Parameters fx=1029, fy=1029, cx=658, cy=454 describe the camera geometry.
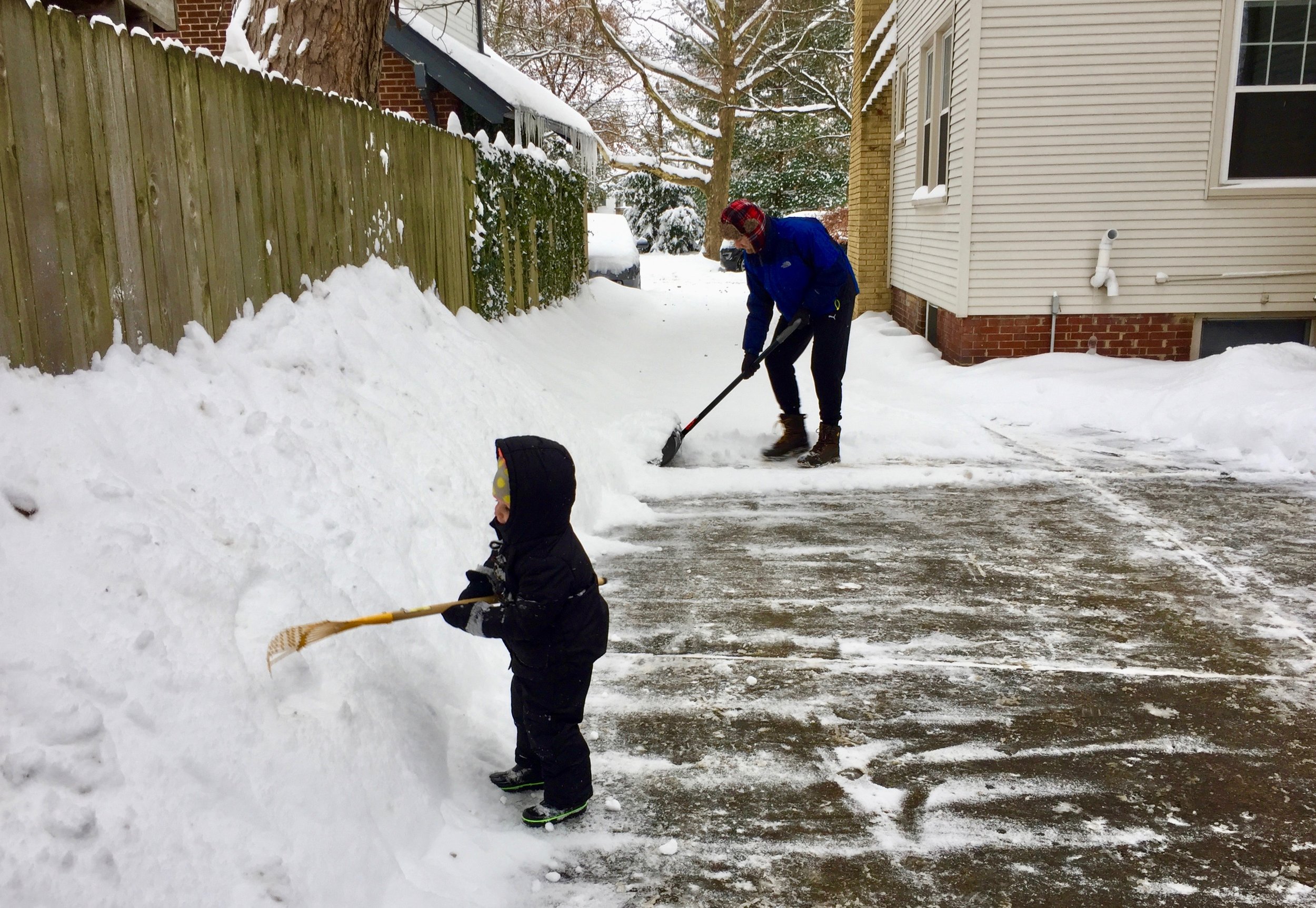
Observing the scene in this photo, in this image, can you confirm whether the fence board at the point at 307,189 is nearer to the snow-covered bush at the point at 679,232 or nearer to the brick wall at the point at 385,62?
the brick wall at the point at 385,62

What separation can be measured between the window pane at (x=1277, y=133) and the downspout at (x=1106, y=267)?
50.8 inches

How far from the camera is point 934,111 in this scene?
12055 millimetres

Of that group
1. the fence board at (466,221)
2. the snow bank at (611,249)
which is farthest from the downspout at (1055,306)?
the snow bank at (611,249)

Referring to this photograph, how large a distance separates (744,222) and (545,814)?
4752 mm

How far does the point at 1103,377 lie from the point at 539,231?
601cm

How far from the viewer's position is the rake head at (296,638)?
274cm

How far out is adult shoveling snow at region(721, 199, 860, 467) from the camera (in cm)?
697

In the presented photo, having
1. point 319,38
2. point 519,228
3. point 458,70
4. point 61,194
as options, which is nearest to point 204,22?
point 458,70

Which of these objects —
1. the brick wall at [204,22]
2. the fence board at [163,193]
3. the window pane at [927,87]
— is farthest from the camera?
the brick wall at [204,22]

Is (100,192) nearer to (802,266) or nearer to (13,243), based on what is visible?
(13,243)

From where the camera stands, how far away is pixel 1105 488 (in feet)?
20.7

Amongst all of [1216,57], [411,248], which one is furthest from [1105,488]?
[1216,57]

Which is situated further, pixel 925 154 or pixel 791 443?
pixel 925 154

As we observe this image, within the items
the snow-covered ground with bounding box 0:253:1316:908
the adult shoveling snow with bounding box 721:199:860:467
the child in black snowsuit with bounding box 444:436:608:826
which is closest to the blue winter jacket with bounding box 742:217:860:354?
the adult shoveling snow with bounding box 721:199:860:467
